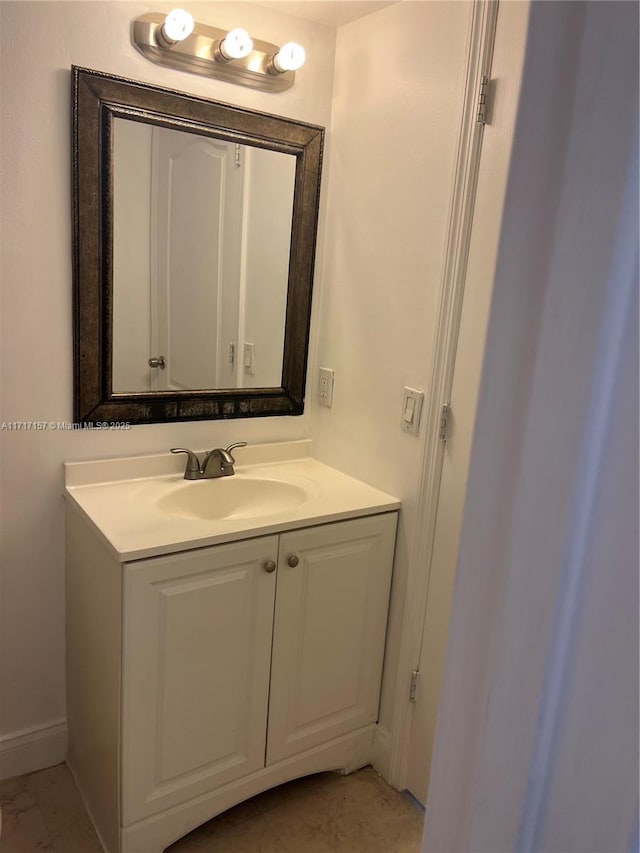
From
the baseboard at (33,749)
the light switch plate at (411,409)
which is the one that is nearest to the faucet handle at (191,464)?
the light switch plate at (411,409)

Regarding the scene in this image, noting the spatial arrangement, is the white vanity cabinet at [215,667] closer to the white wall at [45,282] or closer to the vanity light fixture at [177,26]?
the white wall at [45,282]

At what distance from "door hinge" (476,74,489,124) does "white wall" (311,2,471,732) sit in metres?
0.07

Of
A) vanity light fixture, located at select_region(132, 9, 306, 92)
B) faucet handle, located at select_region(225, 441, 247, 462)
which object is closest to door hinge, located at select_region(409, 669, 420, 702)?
faucet handle, located at select_region(225, 441, 247, 462)

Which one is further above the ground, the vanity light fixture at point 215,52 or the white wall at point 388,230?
the vanity light fixture at point 215,52

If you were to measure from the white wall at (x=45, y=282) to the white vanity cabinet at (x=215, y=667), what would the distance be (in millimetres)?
107

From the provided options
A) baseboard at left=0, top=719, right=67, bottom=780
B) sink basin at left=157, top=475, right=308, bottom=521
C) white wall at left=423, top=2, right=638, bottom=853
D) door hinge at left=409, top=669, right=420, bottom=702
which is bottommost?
baseboard at left=0, top=719, right=67, bottom=780

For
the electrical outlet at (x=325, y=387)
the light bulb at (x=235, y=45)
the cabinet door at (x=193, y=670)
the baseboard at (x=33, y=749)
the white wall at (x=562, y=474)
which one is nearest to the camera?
the white wall at (x=562, y=474)

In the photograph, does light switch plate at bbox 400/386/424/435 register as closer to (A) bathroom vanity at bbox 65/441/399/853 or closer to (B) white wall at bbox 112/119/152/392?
(A) bathroom vanity at bbox 65/441/399/853

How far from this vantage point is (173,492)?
188cm

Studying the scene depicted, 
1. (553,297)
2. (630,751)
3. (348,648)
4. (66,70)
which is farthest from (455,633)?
(66,70)

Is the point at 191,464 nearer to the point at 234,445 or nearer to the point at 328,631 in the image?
the point at 234,445

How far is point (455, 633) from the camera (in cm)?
44

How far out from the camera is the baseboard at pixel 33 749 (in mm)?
1905

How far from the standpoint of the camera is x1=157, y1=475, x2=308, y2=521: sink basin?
1.93 m
